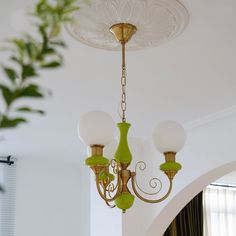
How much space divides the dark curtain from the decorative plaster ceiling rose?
3993mm

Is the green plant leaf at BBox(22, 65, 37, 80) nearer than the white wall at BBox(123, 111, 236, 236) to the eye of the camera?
Yes

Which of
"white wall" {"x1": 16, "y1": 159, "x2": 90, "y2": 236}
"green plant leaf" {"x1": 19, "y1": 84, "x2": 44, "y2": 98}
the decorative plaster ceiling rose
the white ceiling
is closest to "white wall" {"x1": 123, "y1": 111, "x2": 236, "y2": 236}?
the white ceiling

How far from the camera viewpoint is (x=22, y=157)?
522 cm

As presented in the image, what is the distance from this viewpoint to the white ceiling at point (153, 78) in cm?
229

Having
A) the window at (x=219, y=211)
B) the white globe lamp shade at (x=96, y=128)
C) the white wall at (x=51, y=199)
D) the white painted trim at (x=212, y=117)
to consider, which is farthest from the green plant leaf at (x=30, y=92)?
the window at (x=219, y=211)

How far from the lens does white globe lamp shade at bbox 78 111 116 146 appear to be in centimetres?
201

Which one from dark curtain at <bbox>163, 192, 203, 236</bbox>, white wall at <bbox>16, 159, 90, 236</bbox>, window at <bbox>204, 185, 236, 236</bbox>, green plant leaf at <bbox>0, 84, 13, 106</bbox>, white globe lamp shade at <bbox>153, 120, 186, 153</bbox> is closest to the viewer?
green plant leaf at <bbox>0, 84, 13, 106</bbox>

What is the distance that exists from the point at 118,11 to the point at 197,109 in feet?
5.47

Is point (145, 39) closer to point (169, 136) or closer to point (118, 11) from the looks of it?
point (118, 11)

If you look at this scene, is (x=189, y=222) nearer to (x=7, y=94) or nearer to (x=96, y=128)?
(x=96, y=128)

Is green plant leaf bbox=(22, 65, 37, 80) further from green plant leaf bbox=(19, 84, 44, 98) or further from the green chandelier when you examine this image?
the green chandelier

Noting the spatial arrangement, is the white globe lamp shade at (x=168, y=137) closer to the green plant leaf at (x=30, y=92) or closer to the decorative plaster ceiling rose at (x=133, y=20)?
the decorative plaster ceiling rose at (x=133, y=20)

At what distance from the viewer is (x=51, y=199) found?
536 cm

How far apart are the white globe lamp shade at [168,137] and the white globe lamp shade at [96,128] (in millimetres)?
245
